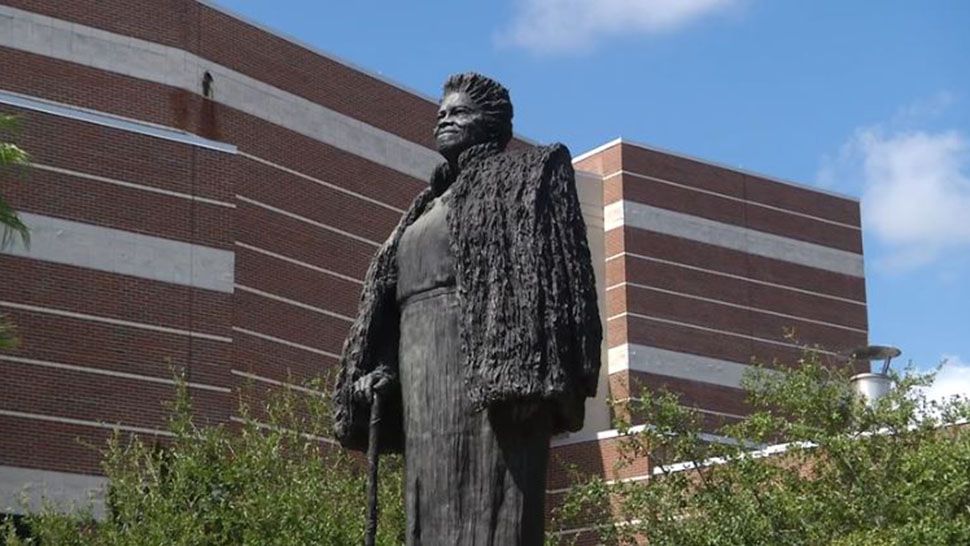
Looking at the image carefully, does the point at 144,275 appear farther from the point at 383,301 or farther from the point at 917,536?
the point at 383,301

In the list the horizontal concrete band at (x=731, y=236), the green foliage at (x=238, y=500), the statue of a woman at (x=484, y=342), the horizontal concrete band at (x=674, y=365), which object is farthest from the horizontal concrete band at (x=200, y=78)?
the statue of a woman at (x=484, y=342)

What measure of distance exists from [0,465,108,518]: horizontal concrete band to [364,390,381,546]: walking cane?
24065 millimetres

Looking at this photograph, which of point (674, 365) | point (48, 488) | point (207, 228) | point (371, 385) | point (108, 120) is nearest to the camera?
point (371, 385)

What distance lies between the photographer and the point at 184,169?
119ft

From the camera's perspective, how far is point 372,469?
846 cm

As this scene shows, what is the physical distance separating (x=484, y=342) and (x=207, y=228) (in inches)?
1127

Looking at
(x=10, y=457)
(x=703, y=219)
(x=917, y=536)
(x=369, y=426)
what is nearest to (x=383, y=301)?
(x=369, y=426)

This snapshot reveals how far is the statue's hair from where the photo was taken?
877cm

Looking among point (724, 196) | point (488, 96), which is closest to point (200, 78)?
point (724, 196)

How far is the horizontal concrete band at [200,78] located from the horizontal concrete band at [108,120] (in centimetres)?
74

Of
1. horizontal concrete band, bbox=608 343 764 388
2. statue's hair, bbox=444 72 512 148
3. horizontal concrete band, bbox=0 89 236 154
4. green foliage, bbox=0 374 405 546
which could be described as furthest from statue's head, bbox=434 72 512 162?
horizontal concrete band, bbox=608 343 764 388

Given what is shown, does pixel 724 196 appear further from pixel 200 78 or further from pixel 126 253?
pixel 126 253

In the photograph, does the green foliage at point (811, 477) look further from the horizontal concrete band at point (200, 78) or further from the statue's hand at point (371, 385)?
the horizontal concrete band at point (200, 78)

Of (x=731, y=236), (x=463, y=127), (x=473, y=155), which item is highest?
(x=731, y=236)
